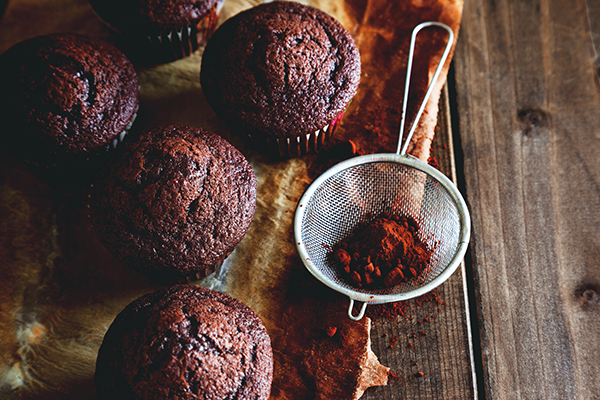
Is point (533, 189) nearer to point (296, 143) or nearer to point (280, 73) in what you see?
point (296, 143)

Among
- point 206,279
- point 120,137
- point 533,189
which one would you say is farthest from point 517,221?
point 120,137

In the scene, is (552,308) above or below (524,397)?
above

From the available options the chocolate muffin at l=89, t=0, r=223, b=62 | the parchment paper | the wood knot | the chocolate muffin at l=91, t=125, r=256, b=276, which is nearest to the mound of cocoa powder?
the parchment paper

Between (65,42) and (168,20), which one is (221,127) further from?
(65,42)

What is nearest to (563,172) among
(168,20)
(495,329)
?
(495,329)

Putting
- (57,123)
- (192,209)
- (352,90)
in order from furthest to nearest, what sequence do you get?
1. (352,90)
2. (57,123)
3. (192,209)

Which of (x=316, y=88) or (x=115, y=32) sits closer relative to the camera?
(x=316, y=88)
